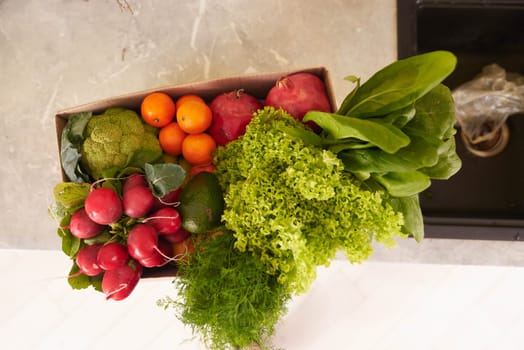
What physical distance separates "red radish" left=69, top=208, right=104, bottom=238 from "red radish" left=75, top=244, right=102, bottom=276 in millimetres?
26

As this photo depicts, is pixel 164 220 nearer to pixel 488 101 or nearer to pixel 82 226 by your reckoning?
pixel 82 226

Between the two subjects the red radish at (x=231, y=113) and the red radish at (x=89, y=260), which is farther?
the red radish at (x=231, y=113)

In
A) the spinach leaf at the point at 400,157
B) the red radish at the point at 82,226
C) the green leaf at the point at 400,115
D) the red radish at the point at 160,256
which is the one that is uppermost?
the green leaf at the point at 400,115

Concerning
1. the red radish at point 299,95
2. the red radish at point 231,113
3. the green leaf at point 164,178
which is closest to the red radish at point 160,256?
the green leaf at point 164,178

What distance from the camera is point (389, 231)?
0.60m

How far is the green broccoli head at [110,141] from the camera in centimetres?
73

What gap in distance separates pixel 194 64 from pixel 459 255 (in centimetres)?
75

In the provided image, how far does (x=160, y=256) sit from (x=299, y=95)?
15.2 inches

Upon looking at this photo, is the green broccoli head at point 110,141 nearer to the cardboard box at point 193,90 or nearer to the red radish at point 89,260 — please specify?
the cardboard box at point 193,90

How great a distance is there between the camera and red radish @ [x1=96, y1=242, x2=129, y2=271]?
633 millimetres

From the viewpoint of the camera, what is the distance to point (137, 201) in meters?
0.64

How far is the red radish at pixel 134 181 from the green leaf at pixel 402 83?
0.38m

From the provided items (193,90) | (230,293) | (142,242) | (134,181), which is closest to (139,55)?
(193,90)

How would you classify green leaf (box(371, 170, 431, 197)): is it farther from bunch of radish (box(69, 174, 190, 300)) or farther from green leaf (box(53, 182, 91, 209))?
green leaf (box(53, 182, 91, 209))
